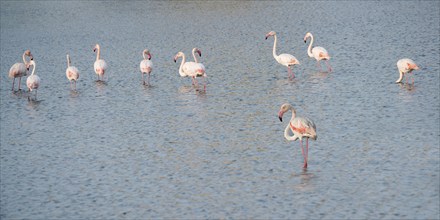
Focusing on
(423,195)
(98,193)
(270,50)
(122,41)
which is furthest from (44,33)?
(423,195)

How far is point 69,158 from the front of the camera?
15820mm

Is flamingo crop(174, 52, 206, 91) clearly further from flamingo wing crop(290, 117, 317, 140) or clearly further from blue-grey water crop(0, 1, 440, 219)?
flamingo wing crop(290, 117, 317, 140)

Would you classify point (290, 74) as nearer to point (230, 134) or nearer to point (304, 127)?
point (230, 134)

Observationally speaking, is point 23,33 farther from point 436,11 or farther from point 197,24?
point 436,11

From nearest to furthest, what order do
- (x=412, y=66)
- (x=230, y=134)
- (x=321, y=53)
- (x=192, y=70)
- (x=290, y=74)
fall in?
1. (x=230, y=134)
2. (x=412, y=66)
3. (x=192, y=70)
4. (x=290, y=74)
5. (x=321, y=53)

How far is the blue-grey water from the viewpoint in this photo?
12562mm

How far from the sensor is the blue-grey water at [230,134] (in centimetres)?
1256

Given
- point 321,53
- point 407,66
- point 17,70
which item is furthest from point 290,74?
point 17,70

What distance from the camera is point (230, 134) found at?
16.8 m

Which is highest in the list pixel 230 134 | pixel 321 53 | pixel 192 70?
pixel 321 53

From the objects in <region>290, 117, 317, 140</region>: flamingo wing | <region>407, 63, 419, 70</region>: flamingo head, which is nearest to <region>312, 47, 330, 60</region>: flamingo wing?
<region>407, 63, 419, 70</region>: flamingo head

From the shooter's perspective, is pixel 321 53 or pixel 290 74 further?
pixel 321 53

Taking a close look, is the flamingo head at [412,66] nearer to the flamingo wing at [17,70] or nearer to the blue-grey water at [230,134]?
the blue-grey water at [230,134]

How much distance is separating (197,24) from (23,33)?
884cm
